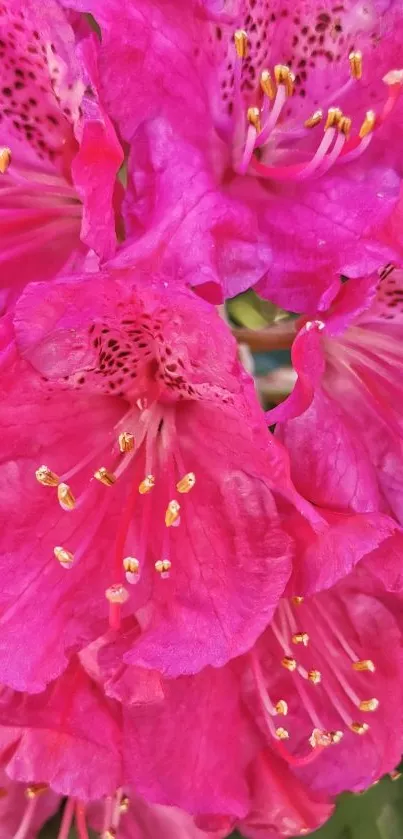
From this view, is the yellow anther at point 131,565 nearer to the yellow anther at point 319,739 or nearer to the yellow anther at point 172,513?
the yellow anther at point 172,513

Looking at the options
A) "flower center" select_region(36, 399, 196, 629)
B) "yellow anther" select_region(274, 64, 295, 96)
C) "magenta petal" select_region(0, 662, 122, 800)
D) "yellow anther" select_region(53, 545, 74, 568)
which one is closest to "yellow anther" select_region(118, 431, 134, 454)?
"flower center" select_region(36, 399, 196, 629)

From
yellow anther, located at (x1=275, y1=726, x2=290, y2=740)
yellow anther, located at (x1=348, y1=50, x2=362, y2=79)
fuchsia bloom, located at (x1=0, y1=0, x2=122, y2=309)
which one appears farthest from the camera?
yellow anther, located at (x1=275, y1=726, x2=290, y2=740)

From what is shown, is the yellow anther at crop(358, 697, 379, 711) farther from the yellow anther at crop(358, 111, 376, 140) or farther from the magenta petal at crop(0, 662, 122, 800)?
the yellow anther at crop(358, 111, 376, 140)

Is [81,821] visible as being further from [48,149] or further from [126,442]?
[48,149]

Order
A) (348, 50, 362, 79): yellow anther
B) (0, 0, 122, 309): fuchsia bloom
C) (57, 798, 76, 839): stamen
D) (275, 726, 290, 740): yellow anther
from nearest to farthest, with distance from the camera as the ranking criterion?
(0, 0, 122, 309): fuchsia bloom, (348, 50, 362, 79): yellow anther, (275, 726, 290, 740): yellow anther, (57, 798, 76, 839): stamen

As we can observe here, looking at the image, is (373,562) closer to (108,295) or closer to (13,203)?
(108,295)

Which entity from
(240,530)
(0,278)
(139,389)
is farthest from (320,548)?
(0,278)
